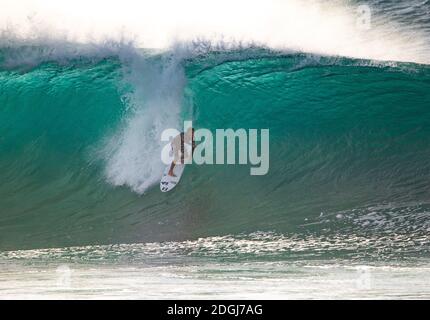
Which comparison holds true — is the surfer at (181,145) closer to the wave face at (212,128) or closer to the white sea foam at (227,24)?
the wave face at (212,128)

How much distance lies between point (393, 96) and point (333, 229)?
7.38 ft

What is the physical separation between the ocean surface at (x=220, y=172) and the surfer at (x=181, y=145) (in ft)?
0.53

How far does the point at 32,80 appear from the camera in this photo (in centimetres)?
792

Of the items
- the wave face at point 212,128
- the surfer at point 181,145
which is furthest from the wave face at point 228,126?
the surfer at point 181,145

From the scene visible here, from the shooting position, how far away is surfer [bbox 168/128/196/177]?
7059mm

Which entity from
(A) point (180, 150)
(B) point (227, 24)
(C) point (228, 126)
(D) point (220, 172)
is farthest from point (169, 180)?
(B) point (227, 24)

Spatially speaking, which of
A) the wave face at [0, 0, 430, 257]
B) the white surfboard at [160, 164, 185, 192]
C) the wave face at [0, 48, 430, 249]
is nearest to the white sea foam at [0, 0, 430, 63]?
the wave face at [0, 0, 430, 257]

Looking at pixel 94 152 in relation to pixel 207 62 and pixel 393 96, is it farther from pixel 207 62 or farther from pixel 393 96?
pixel 393 96

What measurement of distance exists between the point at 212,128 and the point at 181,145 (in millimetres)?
441

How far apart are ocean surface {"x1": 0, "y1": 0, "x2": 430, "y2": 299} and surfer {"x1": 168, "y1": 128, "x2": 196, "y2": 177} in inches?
6.3

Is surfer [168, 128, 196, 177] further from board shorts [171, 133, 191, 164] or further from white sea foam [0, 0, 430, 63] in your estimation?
white sea foam [0, 0, 430, 63]

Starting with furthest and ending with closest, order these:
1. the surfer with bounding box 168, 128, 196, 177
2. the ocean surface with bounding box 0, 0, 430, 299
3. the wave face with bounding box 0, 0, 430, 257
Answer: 1. the surfer with bounding box 168, 128, 196, 177
2. the wave face with bounding box 0, 0, 430, 257
3. the ocean surface with bounding box 0, 0, 430, 299

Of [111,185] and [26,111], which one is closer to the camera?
[111,185]
